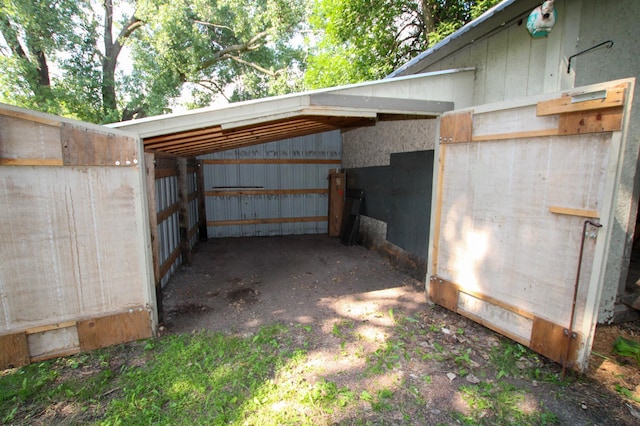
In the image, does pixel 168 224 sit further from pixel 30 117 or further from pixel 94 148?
pixel 30 117

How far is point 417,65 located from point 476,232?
3449 millimetres

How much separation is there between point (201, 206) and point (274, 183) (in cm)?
207

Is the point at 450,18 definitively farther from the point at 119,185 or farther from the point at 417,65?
the point at 119,185

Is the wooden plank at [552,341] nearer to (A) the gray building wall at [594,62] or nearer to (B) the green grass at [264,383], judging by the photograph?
(B) the green grass at [264,383]

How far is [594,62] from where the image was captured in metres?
3.13

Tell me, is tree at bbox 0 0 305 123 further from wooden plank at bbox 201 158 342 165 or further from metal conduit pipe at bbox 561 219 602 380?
metal conduit pipe at bbox 561 219 602 380

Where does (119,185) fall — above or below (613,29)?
below

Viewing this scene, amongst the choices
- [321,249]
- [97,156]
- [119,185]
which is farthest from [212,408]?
[321,249]

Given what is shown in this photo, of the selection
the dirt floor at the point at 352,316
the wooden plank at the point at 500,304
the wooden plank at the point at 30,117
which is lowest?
the dirt floor at the point at 352,316

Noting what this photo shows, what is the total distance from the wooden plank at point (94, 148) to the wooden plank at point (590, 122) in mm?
3997

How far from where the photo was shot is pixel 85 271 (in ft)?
9.75

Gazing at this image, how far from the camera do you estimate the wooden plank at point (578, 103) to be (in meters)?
2.28

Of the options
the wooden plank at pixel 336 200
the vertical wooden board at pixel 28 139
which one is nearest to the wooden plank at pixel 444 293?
the vertical wooden board at pixel 28 139

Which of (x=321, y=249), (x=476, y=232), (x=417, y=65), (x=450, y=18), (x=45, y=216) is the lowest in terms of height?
(x=321, y=249)
